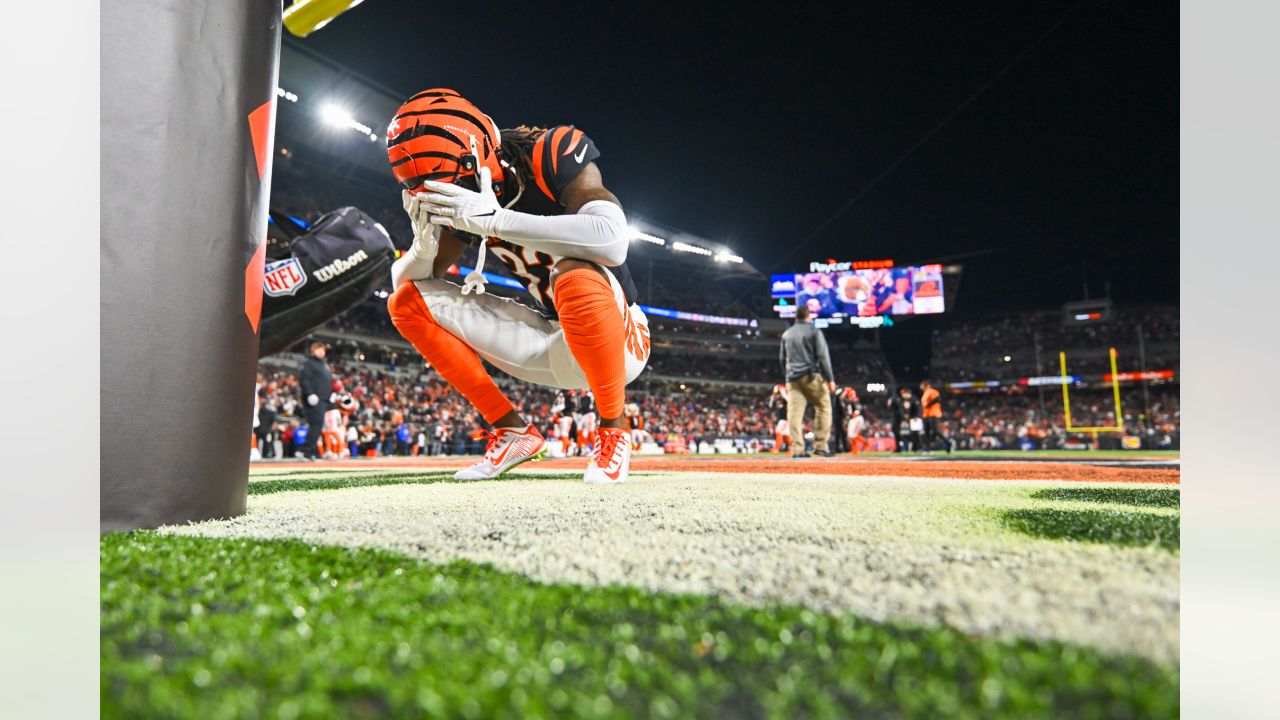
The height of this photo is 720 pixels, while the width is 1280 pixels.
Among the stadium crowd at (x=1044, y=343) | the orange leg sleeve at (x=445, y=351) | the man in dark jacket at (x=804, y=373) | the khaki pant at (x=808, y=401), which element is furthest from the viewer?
the stadium crowd at (x=1044, y=343)

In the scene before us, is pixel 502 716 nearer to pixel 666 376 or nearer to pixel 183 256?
pixel 183 256

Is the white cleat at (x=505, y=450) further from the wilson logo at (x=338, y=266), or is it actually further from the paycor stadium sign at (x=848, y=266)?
the paycor stadium sign at (x=848, y=266)

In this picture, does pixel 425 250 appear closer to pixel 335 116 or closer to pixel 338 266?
pixel 338 266

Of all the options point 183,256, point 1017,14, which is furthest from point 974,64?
point 183,256

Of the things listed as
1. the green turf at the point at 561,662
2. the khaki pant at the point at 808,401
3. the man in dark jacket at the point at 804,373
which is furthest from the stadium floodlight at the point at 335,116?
the green turf at the point at 561,662

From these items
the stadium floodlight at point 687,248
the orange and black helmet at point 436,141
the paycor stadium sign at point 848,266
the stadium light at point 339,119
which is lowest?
the orange and black helmet at point 436,141

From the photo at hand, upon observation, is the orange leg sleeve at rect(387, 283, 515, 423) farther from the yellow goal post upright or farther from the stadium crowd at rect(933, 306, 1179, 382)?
the stadium crowd at rect(933, 306, 1179, 382)

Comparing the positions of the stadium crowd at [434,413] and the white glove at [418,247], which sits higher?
the white glove at [418,247]

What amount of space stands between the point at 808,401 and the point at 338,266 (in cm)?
597

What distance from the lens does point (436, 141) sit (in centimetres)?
175

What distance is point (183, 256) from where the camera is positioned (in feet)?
3.80

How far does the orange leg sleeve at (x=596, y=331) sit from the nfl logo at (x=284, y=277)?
4.11 ft

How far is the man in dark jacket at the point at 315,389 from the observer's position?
7.68 meters
